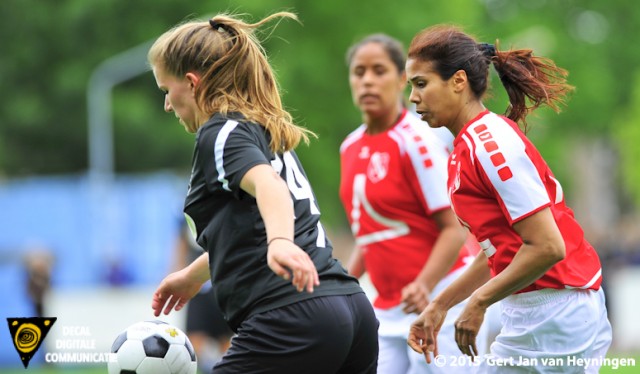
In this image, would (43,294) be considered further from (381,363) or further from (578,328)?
(578,328)

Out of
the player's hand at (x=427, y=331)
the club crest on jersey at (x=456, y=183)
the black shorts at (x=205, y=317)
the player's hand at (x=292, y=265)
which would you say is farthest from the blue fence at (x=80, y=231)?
the player's hand at (x=292, y=265)

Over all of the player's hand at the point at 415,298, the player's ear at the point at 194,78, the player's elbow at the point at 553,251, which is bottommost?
the player's hand at the point at 415,298

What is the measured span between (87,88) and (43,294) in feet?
44.4

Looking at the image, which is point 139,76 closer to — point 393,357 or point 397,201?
point 397,201

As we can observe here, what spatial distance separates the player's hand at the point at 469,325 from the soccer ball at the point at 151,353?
50.6 inches

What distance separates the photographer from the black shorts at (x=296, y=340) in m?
4.18

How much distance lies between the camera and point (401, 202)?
6.63m

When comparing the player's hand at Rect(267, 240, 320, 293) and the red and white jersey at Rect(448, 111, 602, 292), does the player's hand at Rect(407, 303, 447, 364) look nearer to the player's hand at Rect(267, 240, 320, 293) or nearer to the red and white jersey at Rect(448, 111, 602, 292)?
the red and white jersey at Rect(448, 111, 602, 292)

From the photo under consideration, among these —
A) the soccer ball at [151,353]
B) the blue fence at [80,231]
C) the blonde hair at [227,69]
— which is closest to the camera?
the blonde hair at [227,69]

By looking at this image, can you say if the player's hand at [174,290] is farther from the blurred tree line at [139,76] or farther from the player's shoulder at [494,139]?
the blurred tree line at [139,76]

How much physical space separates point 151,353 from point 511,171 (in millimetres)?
1831

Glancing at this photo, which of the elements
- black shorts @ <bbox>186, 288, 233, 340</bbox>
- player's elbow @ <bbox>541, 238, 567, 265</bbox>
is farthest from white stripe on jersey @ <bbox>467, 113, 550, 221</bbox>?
black shorts @ <bbox>186, 288, 233, 340</bbox>

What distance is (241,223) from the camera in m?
4.27

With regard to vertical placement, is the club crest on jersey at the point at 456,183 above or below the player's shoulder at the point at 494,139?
below
